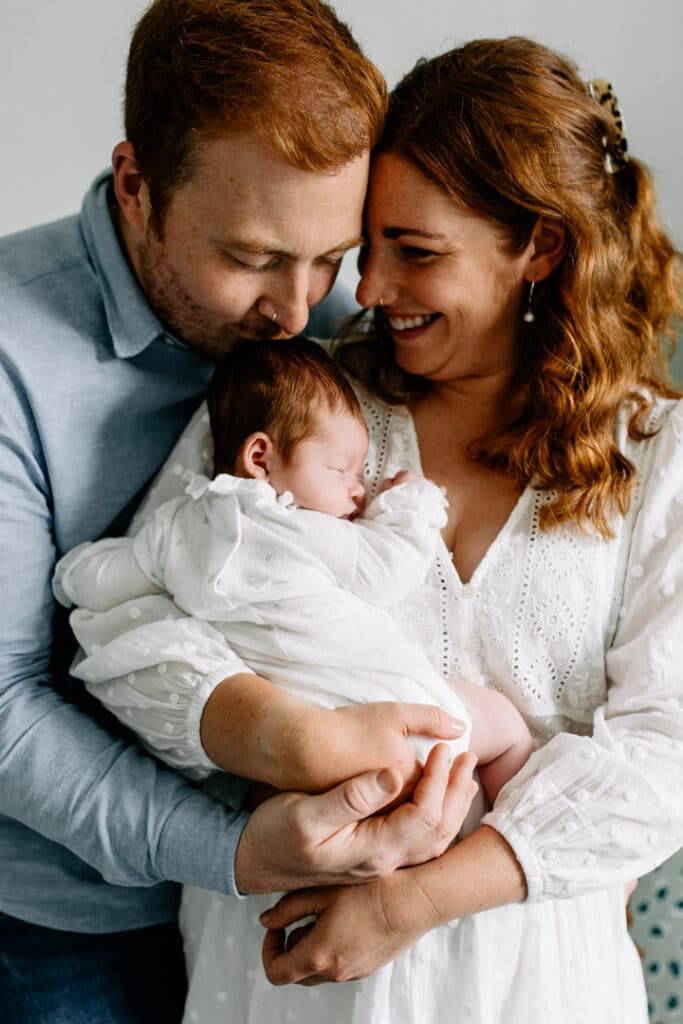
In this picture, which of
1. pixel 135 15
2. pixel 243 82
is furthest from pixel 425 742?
pixel 135 15

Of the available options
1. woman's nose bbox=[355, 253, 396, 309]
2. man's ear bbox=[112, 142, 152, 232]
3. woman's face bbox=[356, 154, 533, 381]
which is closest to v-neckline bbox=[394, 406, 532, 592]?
woman's face bbox=[356, 154, 533, 381]

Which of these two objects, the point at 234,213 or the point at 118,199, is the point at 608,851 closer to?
the point at 234,213

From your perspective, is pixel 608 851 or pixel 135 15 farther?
pixel 135 15

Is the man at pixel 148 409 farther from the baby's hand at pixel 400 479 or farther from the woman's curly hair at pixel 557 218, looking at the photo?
the baby's hand at pixel 400 479

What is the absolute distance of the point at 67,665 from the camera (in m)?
1.55

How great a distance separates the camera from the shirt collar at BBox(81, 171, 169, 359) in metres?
1.46

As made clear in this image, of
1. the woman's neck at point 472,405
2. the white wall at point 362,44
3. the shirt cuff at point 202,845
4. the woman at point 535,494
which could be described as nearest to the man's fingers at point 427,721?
the woman at point 535,494

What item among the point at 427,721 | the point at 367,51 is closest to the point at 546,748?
the point at 427,721

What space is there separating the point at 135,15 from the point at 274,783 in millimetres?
1608

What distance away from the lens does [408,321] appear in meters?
1.51

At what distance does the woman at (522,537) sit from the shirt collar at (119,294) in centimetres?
16

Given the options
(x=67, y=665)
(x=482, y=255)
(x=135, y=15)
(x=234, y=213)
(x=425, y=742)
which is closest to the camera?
(x=425, y=742)

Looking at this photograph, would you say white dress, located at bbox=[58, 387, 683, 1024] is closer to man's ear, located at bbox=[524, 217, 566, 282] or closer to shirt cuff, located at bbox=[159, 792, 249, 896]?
shirt cuff, located at bbox=[159, 792, 249, 896]

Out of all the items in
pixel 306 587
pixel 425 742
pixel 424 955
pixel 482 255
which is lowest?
pixel 424 955
